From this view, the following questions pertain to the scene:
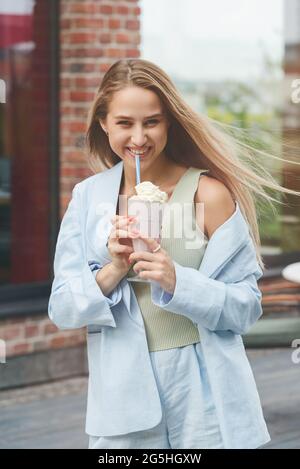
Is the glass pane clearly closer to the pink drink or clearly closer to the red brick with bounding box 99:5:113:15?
the red brick with bounding box 99:5:113:15

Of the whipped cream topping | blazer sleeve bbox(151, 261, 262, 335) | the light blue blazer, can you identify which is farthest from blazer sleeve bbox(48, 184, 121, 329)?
the whipped cream topping

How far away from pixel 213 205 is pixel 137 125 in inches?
10.0

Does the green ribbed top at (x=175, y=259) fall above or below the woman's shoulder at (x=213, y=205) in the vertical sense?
below

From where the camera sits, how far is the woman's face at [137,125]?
218 centimetres

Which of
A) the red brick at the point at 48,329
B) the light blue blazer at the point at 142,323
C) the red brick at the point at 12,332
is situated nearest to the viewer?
the light blue blazer at the point at 142,323

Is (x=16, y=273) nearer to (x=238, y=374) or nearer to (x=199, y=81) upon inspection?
(x=199, y=81)

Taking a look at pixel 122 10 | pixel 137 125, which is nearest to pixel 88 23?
pixel 122 10

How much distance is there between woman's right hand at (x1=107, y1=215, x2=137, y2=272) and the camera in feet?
6.80

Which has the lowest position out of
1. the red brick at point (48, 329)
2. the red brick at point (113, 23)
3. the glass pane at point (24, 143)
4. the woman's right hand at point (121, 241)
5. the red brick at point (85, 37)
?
the red brick at point (48, 329)

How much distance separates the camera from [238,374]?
7.27 feet

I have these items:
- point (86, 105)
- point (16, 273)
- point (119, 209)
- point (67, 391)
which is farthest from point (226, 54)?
point (119, 209)

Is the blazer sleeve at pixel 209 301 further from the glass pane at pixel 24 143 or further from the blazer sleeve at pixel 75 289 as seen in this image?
the glass pane at pixel 24 143

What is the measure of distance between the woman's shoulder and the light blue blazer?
0.07ft

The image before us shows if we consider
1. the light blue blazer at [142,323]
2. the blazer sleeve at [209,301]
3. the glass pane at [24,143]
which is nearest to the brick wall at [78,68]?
the glass pane at [24,143]
